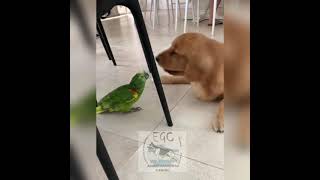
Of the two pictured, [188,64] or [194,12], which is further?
[194,12]

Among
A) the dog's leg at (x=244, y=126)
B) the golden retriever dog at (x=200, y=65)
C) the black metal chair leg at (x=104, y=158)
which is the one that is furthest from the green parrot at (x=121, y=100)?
the dog's leg at (x=244, y=126)

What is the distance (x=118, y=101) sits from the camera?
2.89 ft

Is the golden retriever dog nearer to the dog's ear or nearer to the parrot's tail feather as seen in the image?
the dog's ear

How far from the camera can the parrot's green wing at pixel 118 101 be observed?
2.85 ft

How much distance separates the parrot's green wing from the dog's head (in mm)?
167

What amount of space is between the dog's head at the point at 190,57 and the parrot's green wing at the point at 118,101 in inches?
6.6

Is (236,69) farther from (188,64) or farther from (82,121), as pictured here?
(188,64)

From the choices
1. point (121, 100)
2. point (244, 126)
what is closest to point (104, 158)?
point (244, 126)

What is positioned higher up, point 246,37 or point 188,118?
point 246,37

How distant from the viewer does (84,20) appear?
304mm

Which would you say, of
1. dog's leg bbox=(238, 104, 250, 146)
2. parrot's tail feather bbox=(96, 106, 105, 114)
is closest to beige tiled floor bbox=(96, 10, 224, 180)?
parrot's tail feather bbox=(96, 106, 105, 114)

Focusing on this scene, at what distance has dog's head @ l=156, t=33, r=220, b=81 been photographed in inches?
33.4
